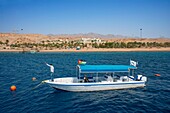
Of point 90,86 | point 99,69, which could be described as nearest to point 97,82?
point 90,86

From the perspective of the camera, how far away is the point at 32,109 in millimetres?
19859

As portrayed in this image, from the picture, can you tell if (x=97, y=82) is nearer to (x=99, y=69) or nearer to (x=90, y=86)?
(x=90, y=86)

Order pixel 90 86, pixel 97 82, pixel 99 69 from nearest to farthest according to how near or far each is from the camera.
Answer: pixel 90 86 < pixel 97 82 < pixel 99 69

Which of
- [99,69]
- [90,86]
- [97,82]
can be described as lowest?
[90,86]

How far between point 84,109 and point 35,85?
13701mm

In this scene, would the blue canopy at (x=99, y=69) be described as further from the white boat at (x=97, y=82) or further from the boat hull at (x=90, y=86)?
the boat hull at (x=90, y=86)

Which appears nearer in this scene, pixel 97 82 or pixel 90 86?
pixel 90 86

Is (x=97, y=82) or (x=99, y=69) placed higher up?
(x=99, y=69)

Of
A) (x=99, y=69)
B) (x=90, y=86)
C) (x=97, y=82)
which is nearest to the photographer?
(x=90, y=86)

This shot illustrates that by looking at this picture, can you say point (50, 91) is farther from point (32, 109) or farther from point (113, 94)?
point (113, 94)

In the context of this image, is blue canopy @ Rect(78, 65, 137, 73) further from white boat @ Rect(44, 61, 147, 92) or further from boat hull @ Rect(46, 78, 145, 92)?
boat hull @ Rect(46, 78, 145, 92)

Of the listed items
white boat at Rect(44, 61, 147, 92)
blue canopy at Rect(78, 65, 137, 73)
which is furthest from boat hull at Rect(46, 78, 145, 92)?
blue canopy at Rect(78, 65, 137, 73)

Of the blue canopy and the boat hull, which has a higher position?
the blue canopy

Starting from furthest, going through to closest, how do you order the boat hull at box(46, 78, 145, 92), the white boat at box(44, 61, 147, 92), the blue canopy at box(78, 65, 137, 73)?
the blue canopy at box(78, 65, 137, 73) < the white boat at box(44, 61, 147, 92) < the boat hull at box(46, 78, 145, 92)
